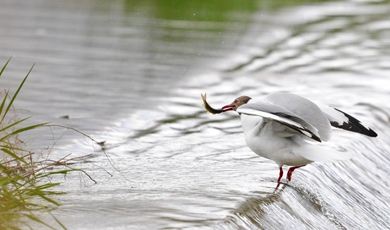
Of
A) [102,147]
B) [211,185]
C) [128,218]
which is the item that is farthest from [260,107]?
[102,147]

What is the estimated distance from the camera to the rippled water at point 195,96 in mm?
5180

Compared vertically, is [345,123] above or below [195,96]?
above

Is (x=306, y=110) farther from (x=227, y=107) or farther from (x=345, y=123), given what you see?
(x=227, y=107)

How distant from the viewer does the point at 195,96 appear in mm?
10172

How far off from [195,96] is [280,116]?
4916 millimetres

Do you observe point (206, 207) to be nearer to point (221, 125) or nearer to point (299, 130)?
point (299, 130)

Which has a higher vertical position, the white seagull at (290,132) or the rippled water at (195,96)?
the white seagull at (290,132)

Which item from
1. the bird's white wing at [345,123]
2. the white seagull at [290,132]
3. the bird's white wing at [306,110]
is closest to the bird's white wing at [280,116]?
the white seagull at [290,132]

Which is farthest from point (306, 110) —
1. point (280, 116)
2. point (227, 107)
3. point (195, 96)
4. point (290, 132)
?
point (195, 96)

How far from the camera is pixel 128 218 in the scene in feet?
14.5

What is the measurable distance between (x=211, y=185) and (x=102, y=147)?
1.92 metres

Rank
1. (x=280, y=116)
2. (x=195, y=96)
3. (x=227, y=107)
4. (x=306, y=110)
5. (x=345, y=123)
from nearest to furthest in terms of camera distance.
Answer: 1. (x=280, y=116)
2. (x=306, y=110)
3. (x=345, y=123)
4. (x=227, y=107)
5. (x=195, y=96)

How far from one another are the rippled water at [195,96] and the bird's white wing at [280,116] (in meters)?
0.49

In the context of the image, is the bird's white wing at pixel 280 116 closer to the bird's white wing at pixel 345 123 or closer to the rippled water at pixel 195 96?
the rippled water at pixel 195 96
